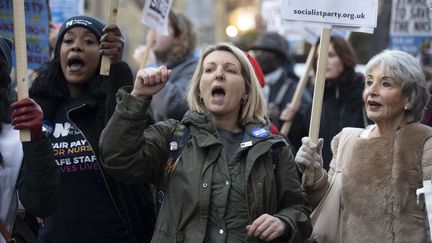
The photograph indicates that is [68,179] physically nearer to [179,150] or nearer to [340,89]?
[179,150]

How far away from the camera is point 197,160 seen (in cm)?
374

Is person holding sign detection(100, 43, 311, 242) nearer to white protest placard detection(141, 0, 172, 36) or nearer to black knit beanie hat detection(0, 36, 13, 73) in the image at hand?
black knit beanie hat detection(0, 36, 13, 73)

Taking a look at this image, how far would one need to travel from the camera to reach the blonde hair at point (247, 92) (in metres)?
4.02

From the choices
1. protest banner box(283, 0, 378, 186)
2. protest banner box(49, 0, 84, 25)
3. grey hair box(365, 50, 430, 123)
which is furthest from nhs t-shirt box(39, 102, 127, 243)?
protest banner box(49, 0, 84, 25)

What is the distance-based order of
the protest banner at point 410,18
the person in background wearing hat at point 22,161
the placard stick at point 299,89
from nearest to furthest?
the person in background wearing hat at point 22,161 < the placard stick at point 299,89 < the protest banner at point 410,18

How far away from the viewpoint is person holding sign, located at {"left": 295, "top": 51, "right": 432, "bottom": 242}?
397 centimetres

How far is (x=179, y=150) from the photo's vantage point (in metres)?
3.83

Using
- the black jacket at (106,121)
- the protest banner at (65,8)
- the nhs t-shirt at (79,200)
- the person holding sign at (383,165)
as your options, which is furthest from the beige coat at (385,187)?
the protest banner at (65,8)

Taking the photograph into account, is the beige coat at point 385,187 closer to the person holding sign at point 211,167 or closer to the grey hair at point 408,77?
the grey hair at point 408,77

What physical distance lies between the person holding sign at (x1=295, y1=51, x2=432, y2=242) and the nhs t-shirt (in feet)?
3.44

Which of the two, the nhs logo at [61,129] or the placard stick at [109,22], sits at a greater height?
the placard stick at [109,22]

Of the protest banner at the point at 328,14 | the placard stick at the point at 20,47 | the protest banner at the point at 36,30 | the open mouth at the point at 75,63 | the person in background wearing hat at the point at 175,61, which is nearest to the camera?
the placard stick at the point at 20,47

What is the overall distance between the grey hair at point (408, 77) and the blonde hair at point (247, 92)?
637 millimetres

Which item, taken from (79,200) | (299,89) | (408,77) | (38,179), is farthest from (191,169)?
(299,89)
